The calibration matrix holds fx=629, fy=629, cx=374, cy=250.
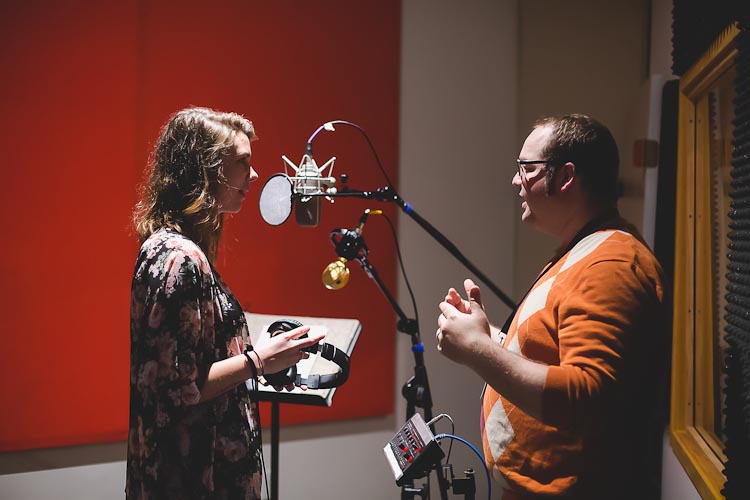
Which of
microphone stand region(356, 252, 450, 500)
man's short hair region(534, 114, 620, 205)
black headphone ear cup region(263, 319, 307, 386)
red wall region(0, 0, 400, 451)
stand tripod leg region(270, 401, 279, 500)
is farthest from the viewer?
red wall region(0, 0, 400, 451)

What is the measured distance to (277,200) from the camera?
1995 mm

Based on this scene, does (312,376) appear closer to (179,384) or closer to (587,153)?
(179,384)

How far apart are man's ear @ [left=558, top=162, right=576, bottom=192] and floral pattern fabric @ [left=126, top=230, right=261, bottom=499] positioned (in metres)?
0.86

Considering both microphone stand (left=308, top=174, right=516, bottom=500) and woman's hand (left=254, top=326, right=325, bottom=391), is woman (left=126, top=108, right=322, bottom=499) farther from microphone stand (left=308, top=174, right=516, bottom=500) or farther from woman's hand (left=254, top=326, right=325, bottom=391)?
microphone stand (left=308, top=174, right=516, bottom=500)

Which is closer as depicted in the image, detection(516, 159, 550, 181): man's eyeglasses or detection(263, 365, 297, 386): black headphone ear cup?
detection(516, 159, 550, 181): man's eyeglasses

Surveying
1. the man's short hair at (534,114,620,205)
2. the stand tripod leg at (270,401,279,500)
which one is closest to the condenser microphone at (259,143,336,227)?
the stand tripod leg at (270,401,279,500)

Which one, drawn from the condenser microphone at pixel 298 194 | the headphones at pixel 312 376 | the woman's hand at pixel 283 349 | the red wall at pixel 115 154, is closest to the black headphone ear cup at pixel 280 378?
the headphones at pixel 312 376

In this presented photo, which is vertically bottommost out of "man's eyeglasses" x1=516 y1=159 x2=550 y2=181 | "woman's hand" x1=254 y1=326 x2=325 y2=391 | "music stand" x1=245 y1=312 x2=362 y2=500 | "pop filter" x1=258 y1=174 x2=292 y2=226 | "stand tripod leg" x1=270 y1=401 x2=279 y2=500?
"stand tripod leg" x1=270 y1=401 x2=279 y2=500

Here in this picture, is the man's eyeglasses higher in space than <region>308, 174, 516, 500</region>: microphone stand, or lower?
higher

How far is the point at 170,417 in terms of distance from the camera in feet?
4.83

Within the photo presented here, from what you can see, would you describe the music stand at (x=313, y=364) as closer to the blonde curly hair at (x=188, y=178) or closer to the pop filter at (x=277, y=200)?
the pop filter at (x=277, y=200)

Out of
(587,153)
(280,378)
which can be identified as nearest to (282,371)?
(280,378)

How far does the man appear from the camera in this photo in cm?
116

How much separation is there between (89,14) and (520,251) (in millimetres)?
2436
